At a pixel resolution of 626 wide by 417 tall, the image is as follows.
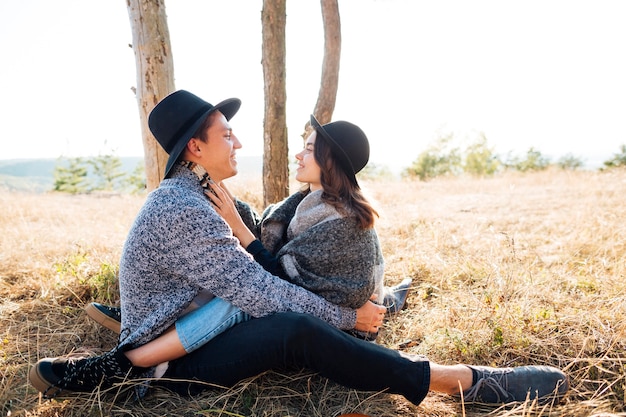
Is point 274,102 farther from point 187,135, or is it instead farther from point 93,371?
point 93,371

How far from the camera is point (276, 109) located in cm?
410

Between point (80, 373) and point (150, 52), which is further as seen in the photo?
point (150, 52)

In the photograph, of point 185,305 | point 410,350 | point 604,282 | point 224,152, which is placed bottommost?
point 410,350

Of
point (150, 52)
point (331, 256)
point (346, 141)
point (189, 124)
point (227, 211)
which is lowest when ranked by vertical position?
point (331, 256)

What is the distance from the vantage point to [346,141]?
2.46 m

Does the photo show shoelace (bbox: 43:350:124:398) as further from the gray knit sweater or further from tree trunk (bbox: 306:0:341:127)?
tree trunk (bbox: 306:0:341:127)

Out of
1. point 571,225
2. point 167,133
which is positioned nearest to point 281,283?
point 167,133

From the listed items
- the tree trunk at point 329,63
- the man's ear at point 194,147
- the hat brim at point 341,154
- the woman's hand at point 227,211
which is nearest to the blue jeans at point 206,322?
the woman's hand at point 227,211

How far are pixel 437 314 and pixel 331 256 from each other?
1.02 metres

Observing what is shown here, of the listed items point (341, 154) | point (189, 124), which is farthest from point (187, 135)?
point (341, 154)

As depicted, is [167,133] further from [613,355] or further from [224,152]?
[613,355]

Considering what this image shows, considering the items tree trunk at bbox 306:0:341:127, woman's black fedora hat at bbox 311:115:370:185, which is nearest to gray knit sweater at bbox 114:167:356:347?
woman's black fedora hat at bbox 311:115:370:185

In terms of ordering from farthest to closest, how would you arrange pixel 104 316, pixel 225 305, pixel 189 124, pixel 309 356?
pixel 104 316 < pixel 189 124 < pixel 225 305 < pixel 309 356

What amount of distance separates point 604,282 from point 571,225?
231cm
